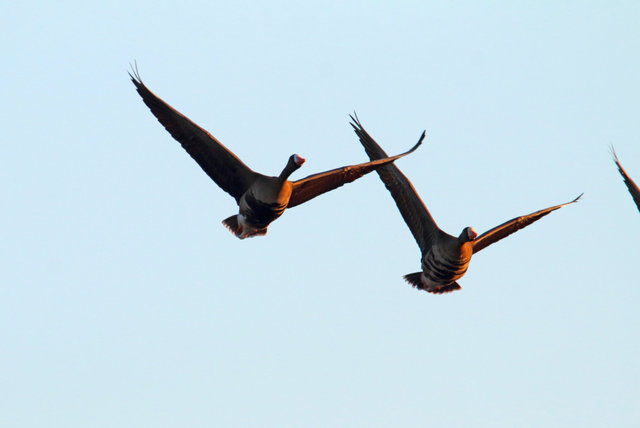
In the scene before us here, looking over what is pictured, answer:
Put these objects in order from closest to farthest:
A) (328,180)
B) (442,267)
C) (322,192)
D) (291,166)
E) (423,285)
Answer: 1. (291,166)
2. (328,180)
3. (322,192)
4. (442,267)
5. (423,285)

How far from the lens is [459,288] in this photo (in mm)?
28016

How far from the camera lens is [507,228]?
26.9 metres

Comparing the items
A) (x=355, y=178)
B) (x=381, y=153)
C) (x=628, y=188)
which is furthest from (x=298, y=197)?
(x=628, y=188)

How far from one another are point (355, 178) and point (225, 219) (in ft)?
10.8

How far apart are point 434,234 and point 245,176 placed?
5.22 meters

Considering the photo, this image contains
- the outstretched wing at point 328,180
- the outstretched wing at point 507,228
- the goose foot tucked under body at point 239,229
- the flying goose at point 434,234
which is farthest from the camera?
the outstretched wing at point 507,228

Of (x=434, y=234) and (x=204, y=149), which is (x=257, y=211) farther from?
(x=434, y=234)

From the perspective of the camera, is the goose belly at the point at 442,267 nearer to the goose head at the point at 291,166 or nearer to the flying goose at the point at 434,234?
the flying goose at the point at 434,234

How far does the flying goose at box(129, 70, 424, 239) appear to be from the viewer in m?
23.4

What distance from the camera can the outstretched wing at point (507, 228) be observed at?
87.0 ft

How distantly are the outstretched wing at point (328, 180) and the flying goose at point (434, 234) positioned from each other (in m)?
1.22

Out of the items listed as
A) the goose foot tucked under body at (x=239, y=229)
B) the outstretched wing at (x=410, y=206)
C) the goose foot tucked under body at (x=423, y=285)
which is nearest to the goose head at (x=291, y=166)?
the goose foot tucked under body at (x=239, y=229)

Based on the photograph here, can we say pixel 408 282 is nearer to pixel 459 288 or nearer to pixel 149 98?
pixel 459 288

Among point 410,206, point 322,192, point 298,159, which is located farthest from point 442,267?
point 298,159
